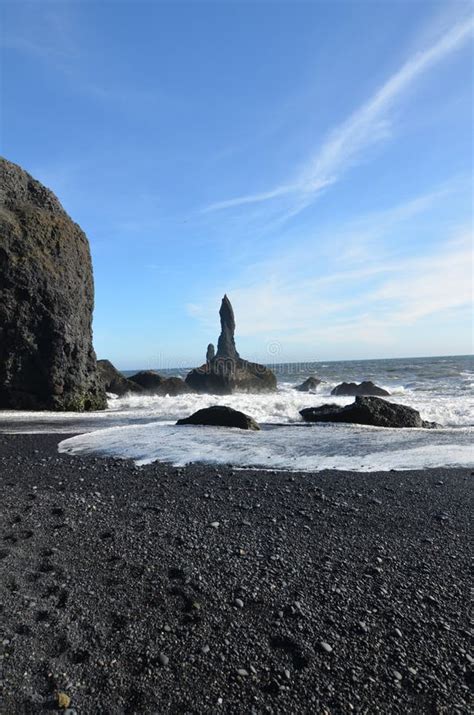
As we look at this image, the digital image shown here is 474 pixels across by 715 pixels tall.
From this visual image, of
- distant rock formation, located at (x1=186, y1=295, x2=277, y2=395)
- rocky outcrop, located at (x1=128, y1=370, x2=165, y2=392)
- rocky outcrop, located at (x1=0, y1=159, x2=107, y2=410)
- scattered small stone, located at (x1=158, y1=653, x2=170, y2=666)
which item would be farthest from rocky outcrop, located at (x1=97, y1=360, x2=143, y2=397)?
scattered small stone, located at (x1=158, y1=653, x2=170, y2=666)

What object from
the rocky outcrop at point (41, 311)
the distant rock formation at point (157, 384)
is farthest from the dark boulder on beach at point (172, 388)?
the rocky outcrop at point (41, 311)

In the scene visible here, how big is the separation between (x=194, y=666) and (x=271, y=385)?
3704cm

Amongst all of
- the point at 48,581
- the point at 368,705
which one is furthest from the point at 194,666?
the point at 48,581

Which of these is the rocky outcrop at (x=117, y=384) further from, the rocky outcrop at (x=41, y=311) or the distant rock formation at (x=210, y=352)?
the distant rock formation at (x=210, y=352)

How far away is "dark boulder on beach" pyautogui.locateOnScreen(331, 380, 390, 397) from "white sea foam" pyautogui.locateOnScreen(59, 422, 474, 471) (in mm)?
17691

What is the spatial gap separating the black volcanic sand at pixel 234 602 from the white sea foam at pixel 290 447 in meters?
2.71

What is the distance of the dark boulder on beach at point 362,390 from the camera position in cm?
3196

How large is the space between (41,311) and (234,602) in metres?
21.4

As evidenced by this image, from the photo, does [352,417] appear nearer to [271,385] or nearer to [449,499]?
[449,499]

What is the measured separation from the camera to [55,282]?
23281 millimetres

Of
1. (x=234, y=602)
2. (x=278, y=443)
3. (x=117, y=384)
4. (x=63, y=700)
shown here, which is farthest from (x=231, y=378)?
(x=63, y=700)

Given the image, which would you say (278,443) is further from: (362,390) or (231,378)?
(231,378)

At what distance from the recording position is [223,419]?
15320mm

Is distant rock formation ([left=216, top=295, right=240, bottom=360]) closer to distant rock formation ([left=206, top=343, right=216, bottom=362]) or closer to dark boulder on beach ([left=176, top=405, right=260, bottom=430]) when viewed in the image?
distant rock formation ([left=206, top=343, right=216, bottom=362])
